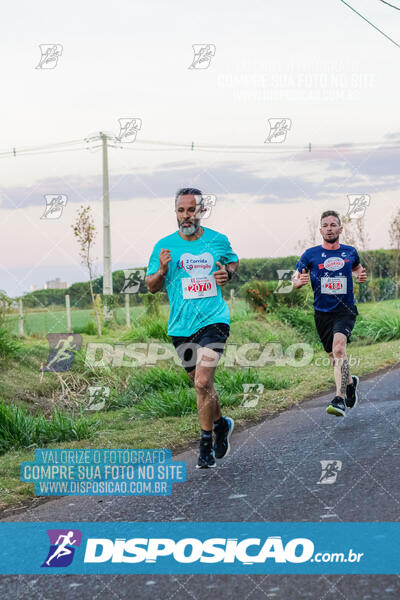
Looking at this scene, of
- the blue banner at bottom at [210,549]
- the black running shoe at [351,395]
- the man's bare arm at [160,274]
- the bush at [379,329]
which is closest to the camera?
the blue banner at bottom at [210,549]

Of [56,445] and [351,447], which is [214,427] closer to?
[351,447]

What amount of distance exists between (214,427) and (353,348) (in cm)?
1042

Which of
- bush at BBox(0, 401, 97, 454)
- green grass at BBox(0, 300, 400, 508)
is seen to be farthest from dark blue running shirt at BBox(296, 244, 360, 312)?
bush at BBox(0, 401, 97, 454)

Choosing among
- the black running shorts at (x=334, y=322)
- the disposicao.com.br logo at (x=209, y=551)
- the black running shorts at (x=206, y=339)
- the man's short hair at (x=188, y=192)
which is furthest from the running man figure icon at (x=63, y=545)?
the black running shorts at (x=334, y=322)

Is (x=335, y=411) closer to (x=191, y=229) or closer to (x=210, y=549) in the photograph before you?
(x=191, y=229)

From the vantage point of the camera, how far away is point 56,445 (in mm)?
7754

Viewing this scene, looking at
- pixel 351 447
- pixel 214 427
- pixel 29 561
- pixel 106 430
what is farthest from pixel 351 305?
pixel 29 561

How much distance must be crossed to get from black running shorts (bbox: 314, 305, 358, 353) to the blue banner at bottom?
3.87 metres

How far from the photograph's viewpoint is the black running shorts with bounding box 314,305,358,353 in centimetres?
824

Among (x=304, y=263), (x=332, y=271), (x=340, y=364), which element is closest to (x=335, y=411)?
(x=340, y=364)

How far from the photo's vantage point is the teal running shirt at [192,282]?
6125 millimetres

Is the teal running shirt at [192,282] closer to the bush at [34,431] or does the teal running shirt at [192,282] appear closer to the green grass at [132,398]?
the green grass at [132,398]

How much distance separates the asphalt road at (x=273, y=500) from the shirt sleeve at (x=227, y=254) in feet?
5.87

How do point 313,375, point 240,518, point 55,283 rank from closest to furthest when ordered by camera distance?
1. point 240,518
2. point 313,375
3. point 55,283
